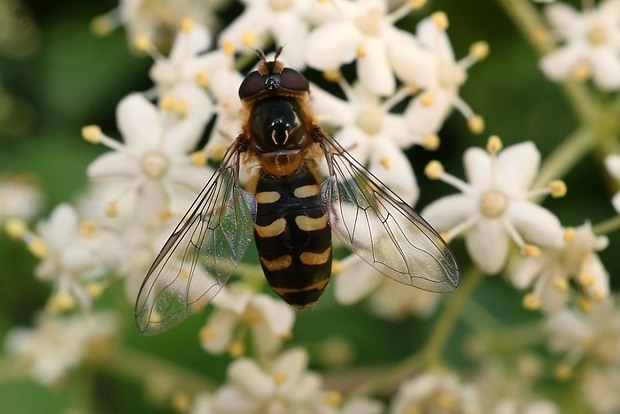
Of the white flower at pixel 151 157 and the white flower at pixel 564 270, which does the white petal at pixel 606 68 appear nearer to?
the white flower at pixel 564 270

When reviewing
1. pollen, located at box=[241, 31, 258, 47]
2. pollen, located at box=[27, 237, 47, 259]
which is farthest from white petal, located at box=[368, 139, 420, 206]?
pollen, located at box=[27, 237, 47, 259]

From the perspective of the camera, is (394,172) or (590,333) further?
(590,333)

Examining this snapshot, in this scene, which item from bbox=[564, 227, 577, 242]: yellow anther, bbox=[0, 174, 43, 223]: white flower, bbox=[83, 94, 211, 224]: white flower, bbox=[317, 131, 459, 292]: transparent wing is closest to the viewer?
bbox=[317, 131, 459, 292]: transparent wing

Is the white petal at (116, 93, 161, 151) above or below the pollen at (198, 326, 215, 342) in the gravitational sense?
above

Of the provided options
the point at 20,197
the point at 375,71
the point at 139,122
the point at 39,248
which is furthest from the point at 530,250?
the point at 20,197

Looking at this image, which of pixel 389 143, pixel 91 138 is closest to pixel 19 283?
pixel 91 138

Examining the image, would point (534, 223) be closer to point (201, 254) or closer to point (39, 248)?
point (201, 254)

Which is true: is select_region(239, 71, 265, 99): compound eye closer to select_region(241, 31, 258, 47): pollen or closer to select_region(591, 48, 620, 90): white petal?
select_region(241, 31, 258, 47): pollen
